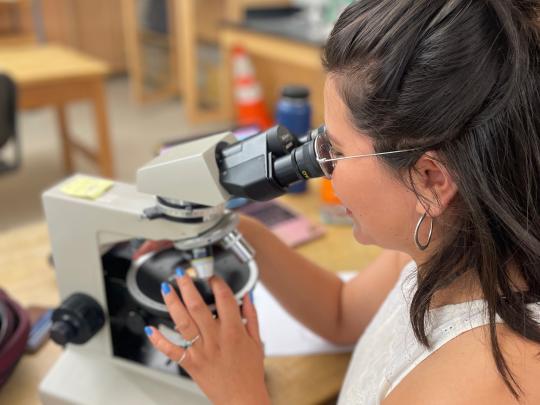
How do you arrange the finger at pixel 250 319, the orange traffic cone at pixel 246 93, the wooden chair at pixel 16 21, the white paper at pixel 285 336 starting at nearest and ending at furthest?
1. the finger at pixel 250 319
2. the white paper at pixel 285 336
3. the orange traffic cone at pixel 246 93
4. the wooden chair at pixel 16 21

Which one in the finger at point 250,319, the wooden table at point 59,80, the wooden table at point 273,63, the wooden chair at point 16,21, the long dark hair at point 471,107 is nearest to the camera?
the long dark hair at point 471,107

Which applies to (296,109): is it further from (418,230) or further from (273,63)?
(273,63)

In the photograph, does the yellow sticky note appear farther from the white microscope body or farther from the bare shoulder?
the bare shoulder

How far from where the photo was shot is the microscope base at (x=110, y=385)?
81 centimetres

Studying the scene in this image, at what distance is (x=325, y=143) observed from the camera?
0.64 m

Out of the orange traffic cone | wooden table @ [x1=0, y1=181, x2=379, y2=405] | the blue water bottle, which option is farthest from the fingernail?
the orange traffic cone

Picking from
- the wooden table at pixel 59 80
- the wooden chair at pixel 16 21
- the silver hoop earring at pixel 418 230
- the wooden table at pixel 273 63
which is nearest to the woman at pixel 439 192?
the silver hoop earring at pixel 418 230

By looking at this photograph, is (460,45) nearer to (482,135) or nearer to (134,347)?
(482,135)

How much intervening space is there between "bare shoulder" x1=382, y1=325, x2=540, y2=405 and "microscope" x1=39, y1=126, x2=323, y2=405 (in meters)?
0.25

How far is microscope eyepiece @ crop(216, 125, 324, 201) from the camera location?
2.11 feet

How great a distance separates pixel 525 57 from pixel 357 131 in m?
0.18

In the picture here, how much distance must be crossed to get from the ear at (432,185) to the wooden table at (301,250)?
1.29ft

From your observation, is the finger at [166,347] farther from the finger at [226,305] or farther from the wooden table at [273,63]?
the wooden table at [273,63]

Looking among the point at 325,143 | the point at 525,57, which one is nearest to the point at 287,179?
the point at 325,143
